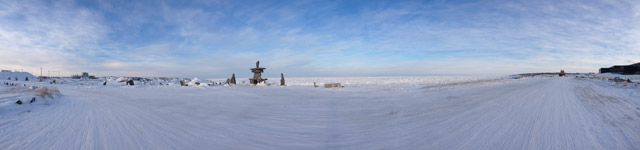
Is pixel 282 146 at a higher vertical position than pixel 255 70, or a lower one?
lower

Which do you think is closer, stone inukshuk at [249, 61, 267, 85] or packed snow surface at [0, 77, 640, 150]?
packed snow surface at [0, 77, 640, 150]

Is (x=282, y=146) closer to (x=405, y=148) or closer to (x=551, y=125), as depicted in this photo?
(x=405, y=148)

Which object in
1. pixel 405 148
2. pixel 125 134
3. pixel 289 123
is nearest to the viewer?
pixel 405 148

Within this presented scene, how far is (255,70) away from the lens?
17.6 m

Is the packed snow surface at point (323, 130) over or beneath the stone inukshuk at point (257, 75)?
beneath

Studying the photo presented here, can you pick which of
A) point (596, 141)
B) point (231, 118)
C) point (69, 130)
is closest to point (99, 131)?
point (69, 130)

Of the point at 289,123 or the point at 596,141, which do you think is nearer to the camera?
the point at 596,141

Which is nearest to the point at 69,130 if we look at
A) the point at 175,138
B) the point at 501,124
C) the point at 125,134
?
the point at 125,134

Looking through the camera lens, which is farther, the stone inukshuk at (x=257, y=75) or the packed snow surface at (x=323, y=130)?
the stone inukshuk at (x=257, y=75)

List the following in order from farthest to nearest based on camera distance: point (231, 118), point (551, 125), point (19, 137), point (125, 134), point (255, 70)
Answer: point (255, 70) < point (231, 118) < point (551, 125) < point (125, 134) < point (19, 137)

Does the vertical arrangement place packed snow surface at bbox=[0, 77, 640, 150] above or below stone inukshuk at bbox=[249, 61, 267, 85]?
below

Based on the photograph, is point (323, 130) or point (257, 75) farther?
point (257, 75)

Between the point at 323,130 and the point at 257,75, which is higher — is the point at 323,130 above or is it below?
below

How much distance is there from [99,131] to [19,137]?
1.87ft
